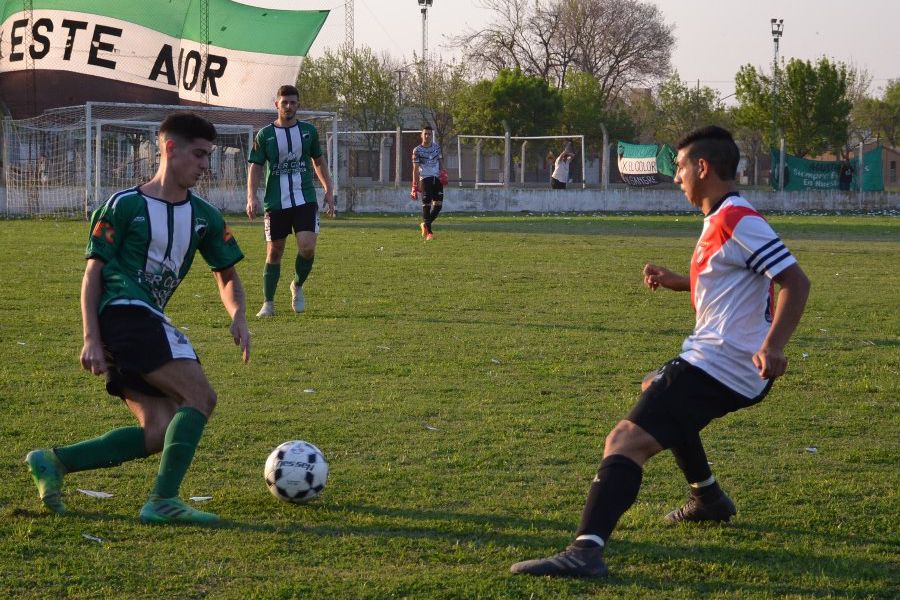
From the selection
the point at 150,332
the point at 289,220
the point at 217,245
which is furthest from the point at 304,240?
the point at 150,332

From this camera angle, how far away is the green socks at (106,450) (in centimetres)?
444

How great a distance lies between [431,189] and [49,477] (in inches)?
596

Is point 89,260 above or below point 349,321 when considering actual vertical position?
above

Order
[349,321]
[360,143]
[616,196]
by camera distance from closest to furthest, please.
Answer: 1. [349,321]
2. [616,196]
3. [360,143]

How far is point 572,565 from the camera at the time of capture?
3.67 m

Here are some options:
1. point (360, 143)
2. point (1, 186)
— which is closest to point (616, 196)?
point (1, 186)

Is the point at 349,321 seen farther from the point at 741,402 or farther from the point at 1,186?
the point at 1,186

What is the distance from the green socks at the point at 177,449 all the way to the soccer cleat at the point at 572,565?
4.40ft

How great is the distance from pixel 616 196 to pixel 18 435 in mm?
26997

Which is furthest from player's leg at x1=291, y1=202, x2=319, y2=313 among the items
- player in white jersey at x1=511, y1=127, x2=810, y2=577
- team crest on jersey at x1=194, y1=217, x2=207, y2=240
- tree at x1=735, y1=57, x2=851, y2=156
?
tree at x1=735, y1=57, x2=851, y2=156

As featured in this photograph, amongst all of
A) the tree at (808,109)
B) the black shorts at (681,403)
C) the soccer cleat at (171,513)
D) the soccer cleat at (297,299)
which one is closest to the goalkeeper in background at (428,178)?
the soccer cleat at (297,299)

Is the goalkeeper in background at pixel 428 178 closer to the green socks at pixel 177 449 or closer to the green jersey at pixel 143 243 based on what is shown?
the green jersey at pixel 143 243

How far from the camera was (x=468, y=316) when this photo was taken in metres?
10.0

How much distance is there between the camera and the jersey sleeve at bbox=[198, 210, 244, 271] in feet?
15.4
